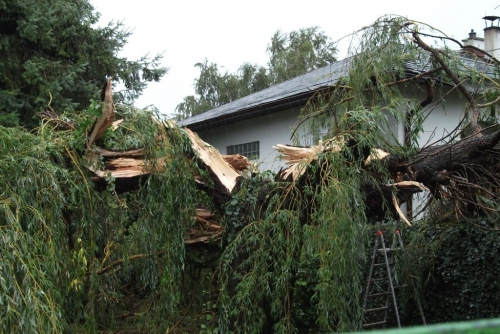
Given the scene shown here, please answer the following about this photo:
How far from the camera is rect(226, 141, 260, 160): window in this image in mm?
13423

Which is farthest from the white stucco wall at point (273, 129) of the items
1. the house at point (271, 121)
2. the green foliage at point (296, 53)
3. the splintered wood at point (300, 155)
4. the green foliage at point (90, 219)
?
the green foliage at point (296, 53)

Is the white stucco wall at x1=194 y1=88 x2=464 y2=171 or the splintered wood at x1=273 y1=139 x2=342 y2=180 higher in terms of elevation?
the white stucco wall at x1=194 y1=88 x2=464 y2=171

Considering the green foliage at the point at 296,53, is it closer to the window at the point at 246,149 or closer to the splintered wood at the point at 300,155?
the window at the point at 246,149

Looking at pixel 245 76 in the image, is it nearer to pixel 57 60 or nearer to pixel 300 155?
pixel 57 60

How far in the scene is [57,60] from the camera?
509 inches

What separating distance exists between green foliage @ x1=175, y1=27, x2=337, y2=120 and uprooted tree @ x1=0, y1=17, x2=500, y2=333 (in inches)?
953

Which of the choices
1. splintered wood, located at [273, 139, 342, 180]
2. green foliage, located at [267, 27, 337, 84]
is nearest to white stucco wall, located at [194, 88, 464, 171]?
splintered wood, located at [273, 139, 342, 180]

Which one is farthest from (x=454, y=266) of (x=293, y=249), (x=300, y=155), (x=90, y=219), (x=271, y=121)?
(x=271, y=121)

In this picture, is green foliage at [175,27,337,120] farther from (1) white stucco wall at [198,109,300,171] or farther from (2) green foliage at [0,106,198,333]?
(2) green foliage at [0,106,198,333]

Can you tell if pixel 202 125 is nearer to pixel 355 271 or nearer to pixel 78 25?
pixel 78 25

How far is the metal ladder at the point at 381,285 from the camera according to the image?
8.06 m

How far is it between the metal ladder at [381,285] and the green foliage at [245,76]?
871 inches

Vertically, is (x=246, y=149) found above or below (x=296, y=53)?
below

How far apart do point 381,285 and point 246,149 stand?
18.5 ft
